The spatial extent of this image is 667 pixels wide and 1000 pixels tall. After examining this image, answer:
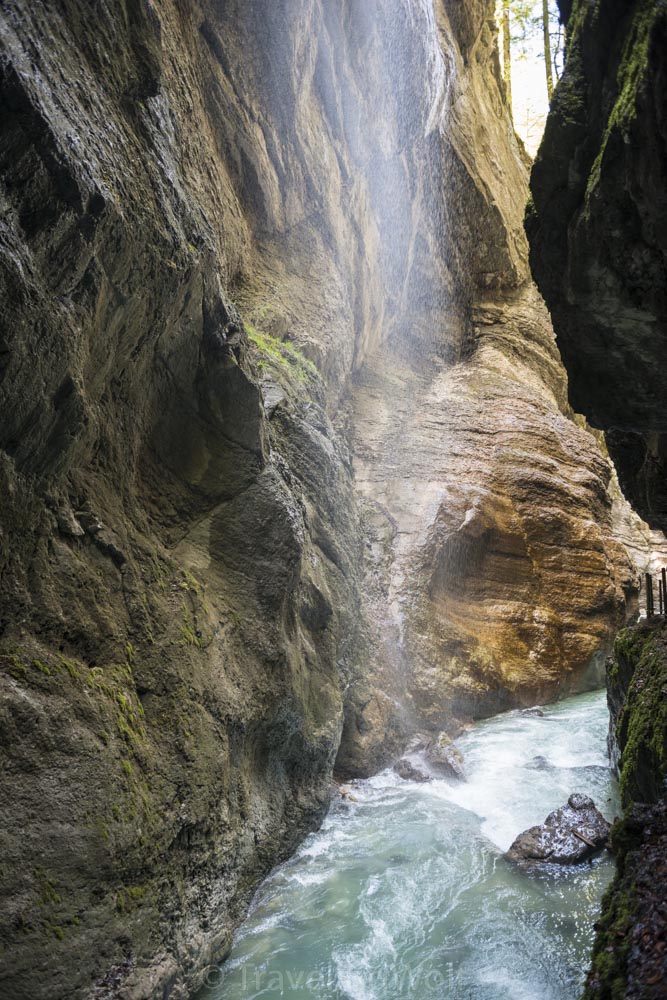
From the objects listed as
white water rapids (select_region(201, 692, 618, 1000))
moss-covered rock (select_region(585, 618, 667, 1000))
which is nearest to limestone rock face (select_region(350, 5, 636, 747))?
white water rapids (select_region(201, 692, 618, 1000))

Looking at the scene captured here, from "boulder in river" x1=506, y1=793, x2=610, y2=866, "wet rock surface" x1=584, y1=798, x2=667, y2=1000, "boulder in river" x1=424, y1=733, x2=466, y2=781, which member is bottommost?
"boulder in river" x1=506, y1=793, x2=610, y2=866

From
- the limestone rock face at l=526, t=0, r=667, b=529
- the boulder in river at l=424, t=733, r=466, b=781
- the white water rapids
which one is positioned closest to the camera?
the limestone rock face at l=526, t=0, r=667, b=529

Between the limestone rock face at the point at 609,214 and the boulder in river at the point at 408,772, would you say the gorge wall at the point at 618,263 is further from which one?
the boulder in river at the point at 408,772

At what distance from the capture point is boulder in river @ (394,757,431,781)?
31.6 ft

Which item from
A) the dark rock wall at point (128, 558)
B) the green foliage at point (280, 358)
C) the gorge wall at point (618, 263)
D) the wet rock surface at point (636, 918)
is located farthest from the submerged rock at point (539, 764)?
the green foliage at point (280, 358)

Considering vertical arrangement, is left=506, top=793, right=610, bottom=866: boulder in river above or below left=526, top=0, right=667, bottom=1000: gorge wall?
below

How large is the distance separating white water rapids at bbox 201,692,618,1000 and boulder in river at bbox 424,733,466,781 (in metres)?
0.25

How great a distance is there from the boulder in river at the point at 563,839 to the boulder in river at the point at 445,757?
2.19m

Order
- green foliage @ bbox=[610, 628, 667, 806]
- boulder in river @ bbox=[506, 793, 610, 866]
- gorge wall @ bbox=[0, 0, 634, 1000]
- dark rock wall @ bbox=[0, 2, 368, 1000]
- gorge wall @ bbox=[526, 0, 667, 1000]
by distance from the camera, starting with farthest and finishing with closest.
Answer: boulder in river @ bbox=[506, 793, 610, 866], green foliage @ bbox=[610, 628, 667, 806], gorge wall @ bbox=[0, 0, 634, 1000], dark rock wall @ bbox=[0, 2, 368, 1000], gorge wall @ bbox=[526, 0, 667, 1000]

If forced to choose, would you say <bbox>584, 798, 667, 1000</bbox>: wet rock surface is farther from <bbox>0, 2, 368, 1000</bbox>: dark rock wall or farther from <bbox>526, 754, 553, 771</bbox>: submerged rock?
<bbox>526, 754, 553, 771</bbox>: submerged rock

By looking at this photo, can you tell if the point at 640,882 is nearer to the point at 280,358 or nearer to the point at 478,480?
the point at 280,358

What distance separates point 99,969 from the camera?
4.31 metres

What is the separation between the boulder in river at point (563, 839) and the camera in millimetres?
6871

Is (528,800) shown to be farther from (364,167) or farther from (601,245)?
(364,167)
